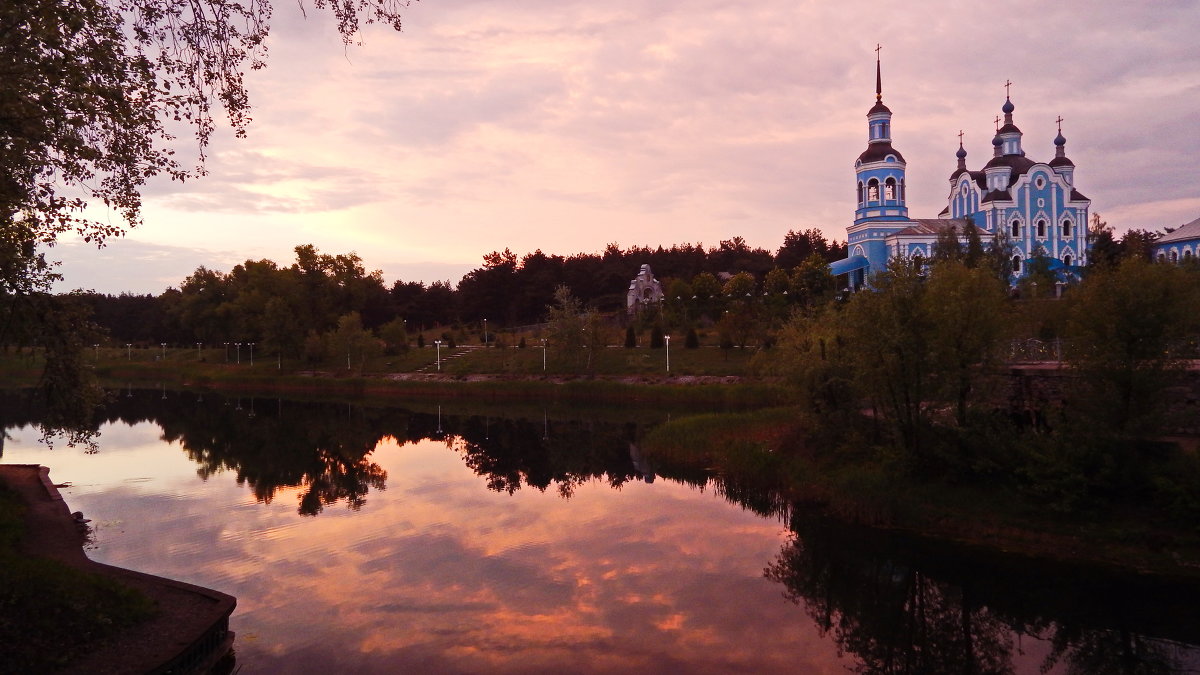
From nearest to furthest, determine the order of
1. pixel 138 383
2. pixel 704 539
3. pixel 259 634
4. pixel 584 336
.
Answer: pixel 259 634
pixel 704 539
pixel 584 336
pixel 138 383

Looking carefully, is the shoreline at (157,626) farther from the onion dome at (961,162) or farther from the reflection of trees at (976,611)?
the onion dome at (961,162)

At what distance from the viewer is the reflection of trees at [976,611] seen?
11.6 metres

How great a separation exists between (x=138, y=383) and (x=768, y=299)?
176 feet

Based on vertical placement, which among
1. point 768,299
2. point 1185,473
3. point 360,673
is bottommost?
point 360,673

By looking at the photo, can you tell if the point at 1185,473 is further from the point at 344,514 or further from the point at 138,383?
the point at 138,383

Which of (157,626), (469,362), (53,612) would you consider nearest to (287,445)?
(157,626)

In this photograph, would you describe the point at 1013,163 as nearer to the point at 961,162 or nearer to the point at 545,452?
the point at 961,162

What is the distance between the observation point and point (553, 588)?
14.4 metres

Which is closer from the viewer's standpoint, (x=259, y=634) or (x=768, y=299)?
(x=259, y=634)

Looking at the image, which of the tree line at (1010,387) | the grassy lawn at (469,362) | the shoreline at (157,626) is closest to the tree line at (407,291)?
the grassy lawn at (469,362)

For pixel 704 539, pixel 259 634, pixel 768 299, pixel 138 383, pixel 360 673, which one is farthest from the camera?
pixel 138 383

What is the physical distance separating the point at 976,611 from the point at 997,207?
202ft

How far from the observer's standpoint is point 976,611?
13.2 m

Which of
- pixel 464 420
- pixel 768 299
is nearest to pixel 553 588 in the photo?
pixel 464 420
